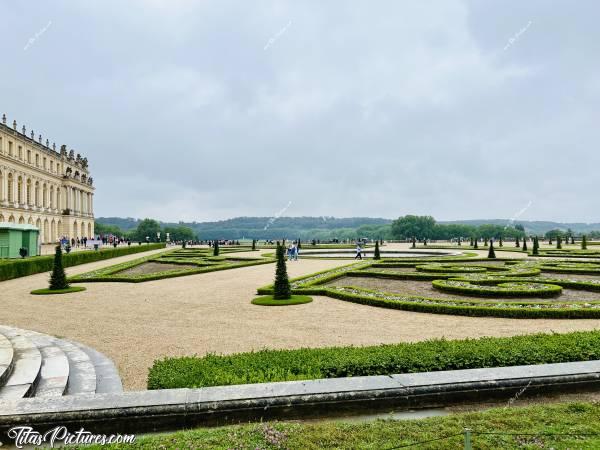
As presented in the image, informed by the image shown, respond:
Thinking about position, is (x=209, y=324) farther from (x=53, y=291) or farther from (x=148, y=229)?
(x=148, y=229)

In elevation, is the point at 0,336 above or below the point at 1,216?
below

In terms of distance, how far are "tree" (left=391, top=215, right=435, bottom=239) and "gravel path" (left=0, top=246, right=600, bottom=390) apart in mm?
125379

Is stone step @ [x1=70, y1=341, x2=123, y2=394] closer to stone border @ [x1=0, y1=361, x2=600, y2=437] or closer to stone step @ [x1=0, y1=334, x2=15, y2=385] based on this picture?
stone step @ [x1=0, y1=334, x2=15, y2=385]

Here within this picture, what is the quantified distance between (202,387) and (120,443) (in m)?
1.37

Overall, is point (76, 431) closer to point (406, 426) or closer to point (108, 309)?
point (406, 426)

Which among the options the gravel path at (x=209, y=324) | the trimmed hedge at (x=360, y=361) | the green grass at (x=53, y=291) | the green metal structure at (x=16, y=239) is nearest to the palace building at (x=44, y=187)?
the green metal structure at (x=16, y=239)

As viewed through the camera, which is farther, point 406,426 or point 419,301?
point 419,301

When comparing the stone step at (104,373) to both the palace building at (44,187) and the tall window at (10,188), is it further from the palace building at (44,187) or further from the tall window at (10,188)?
the tall window at (10,188)

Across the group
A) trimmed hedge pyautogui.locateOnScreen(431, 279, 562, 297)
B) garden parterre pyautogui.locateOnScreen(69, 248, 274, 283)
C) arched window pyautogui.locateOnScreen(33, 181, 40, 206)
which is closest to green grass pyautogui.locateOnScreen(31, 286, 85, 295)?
garden parterre pyautogui.locateOnScreen(69, 248, 274, 283)

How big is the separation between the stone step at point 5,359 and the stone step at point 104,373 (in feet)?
4.64

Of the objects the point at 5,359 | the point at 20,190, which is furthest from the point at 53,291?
the point at 20,190

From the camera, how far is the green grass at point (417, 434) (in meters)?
4.49

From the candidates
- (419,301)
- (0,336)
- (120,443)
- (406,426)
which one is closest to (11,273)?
(0,336)

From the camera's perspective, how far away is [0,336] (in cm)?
978
